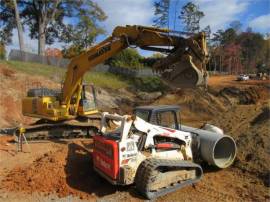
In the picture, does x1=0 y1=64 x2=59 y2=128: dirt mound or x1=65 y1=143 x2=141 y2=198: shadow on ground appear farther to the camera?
x1=0 y1=64 x2=59 y2=128: dirt mound

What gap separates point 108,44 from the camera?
404 inches

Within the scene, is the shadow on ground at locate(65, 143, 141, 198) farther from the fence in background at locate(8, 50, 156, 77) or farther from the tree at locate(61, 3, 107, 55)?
the tree at locate(61, 3, 107, 55)

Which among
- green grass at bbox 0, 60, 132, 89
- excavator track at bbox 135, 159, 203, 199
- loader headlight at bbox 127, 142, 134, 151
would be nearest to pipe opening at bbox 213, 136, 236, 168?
excavator track at bbox 135, 159, 203, 199

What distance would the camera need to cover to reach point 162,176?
6.83 m

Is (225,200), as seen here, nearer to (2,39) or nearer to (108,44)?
(108,44)

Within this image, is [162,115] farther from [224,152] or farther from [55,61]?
[55,61]

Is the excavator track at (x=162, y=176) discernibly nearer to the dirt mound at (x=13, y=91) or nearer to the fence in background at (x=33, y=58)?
the dirt mound at (x=13, y=91)

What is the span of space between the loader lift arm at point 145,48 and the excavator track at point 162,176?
228 cm

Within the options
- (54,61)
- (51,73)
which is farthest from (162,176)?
(54,61)

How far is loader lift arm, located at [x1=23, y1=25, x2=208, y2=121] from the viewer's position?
838 cm

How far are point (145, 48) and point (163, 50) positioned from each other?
59cm

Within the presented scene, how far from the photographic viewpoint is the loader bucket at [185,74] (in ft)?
27.2

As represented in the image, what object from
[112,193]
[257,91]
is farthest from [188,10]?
[112,193]

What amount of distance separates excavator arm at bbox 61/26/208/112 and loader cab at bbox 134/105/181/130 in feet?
3.22
